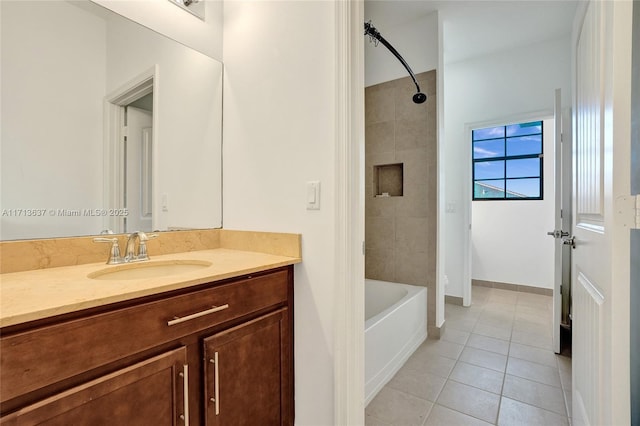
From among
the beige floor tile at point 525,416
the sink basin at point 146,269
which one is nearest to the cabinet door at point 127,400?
the sink basin at point 146,269

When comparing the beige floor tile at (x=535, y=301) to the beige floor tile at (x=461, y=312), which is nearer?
the beige floor tile at (x=461, y=312)

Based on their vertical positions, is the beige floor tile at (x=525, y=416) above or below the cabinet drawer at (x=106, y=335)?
below

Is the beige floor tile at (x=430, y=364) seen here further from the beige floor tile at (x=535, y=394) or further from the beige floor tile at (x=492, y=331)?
the beige floor tile at (x=492, y=331)

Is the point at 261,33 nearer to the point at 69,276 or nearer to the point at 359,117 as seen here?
the point at 359,117

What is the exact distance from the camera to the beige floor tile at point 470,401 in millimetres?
1533

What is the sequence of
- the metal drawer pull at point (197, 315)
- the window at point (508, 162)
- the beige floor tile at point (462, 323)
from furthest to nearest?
the window at point (508, 162) → the beige floor tile at point (462, 323) → the metal drawer pull at point (197, 315)

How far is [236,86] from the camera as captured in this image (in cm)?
156

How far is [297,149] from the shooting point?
130 cm

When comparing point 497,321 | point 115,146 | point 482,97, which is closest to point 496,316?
point 497,321

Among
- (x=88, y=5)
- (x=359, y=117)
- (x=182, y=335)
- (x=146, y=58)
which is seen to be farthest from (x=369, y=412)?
(x=88, y=5)

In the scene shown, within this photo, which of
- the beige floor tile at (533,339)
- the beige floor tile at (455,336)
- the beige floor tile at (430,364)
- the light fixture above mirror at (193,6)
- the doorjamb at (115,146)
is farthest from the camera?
the beige floor tile at (455,336)

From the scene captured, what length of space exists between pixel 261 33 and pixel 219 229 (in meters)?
1.03

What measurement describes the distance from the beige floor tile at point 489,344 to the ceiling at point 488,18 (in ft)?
9.13

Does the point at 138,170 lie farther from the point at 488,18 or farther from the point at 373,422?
the point at 488,18
